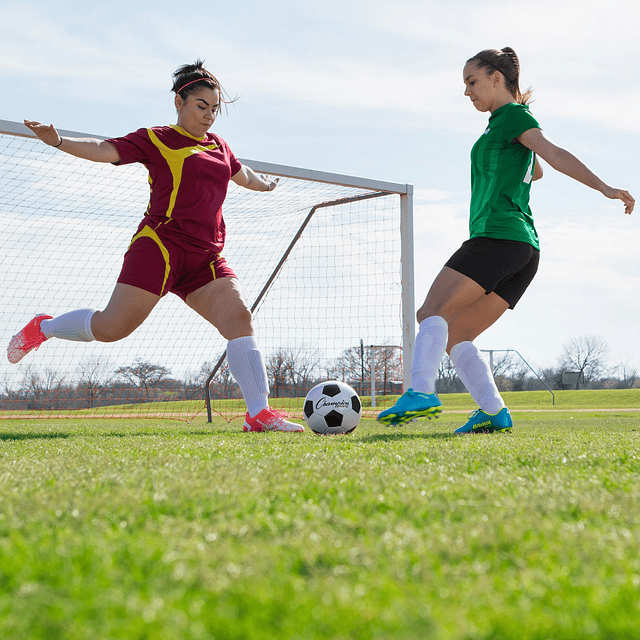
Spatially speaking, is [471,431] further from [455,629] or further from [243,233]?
[243,233]

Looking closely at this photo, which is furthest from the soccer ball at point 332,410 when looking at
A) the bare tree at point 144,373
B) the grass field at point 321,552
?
the bare tree at point 144,373

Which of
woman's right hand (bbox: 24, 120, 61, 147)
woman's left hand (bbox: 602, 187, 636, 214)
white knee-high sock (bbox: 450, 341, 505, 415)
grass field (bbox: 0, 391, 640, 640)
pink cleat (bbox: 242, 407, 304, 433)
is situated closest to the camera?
grass field (bbox: 0, 391, 640, 640)

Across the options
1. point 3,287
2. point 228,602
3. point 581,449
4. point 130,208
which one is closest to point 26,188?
point 130,208

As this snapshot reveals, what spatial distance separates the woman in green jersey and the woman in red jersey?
3.62 ft

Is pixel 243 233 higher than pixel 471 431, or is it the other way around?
pixel 243 233

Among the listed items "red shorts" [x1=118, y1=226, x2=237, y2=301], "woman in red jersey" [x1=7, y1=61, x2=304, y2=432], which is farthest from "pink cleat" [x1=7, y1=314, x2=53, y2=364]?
"red shorts" [x1=118, y1=226, x2=237, y2=301]

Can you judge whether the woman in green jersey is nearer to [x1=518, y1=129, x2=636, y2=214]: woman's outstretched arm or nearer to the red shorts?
[x1=518, y1=129, x2=636, y2=214]: woman's outstretched arm

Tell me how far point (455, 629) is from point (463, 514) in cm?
63

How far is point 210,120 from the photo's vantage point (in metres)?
4.31

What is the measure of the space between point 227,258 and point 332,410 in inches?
208

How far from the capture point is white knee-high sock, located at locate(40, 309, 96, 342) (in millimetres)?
4113

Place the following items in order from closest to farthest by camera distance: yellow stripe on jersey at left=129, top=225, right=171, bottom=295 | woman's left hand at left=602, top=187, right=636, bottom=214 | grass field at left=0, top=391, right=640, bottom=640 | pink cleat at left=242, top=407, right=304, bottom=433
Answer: grass field at left=0, top=391, right=640, bottom=640 → woman's left hand at left=602, top=187, right=636, bottom=214 → yellow stripe on jersey at left=129, top=225, right=171, bottom=295 → pink cleat at left=242, top=407, right=304, bottom=433

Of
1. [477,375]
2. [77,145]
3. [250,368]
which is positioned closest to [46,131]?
[77,145]

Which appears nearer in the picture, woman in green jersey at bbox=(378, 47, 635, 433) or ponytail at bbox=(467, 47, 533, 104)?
woman in green jersey at bbox=(378, 47, 635, 433)
